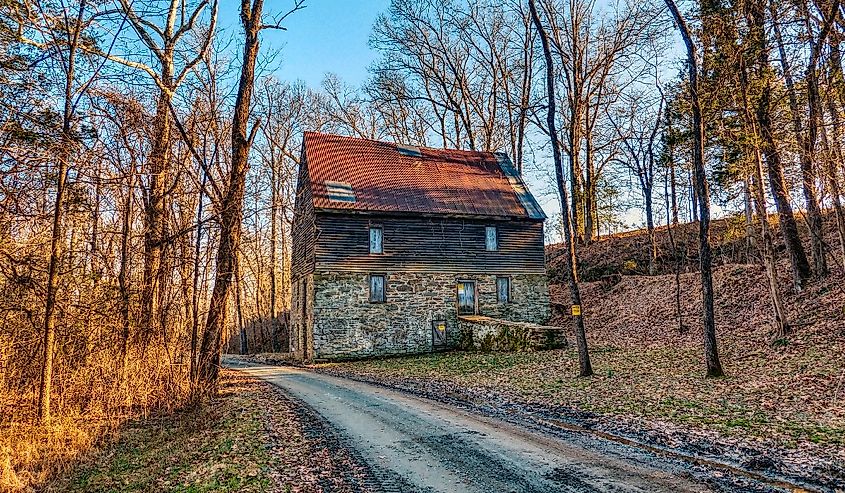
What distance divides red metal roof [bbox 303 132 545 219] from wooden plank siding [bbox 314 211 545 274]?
0.48 metres

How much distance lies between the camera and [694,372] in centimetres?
1100

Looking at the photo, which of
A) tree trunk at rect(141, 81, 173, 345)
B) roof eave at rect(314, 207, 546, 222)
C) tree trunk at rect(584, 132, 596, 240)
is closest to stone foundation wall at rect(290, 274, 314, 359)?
roof eave at rect(314, 207, 546, 222)

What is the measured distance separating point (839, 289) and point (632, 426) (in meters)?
10.6

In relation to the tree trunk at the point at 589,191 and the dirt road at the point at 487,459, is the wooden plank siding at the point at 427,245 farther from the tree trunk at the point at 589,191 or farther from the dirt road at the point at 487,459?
the dirt road at the point at 487,459

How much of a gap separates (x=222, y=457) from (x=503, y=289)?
56.1ft

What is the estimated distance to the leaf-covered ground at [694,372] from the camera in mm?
7129

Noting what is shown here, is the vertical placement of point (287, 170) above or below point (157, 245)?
above

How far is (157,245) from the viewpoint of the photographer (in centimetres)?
894

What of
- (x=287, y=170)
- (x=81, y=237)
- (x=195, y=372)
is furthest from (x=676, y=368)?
(x=287, y=170)

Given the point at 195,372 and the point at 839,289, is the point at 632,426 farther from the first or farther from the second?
the point at 839,289

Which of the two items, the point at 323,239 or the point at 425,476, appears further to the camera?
the point at 323,239

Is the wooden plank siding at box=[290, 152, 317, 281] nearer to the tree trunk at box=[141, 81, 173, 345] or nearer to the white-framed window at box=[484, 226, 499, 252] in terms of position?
the white-framed window at box=[484, 226, 499, 252]

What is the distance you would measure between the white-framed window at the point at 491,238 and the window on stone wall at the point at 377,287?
4749mm

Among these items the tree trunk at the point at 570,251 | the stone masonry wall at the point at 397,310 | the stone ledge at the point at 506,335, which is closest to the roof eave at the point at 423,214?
the stone masonry wall at the point at 397,310
